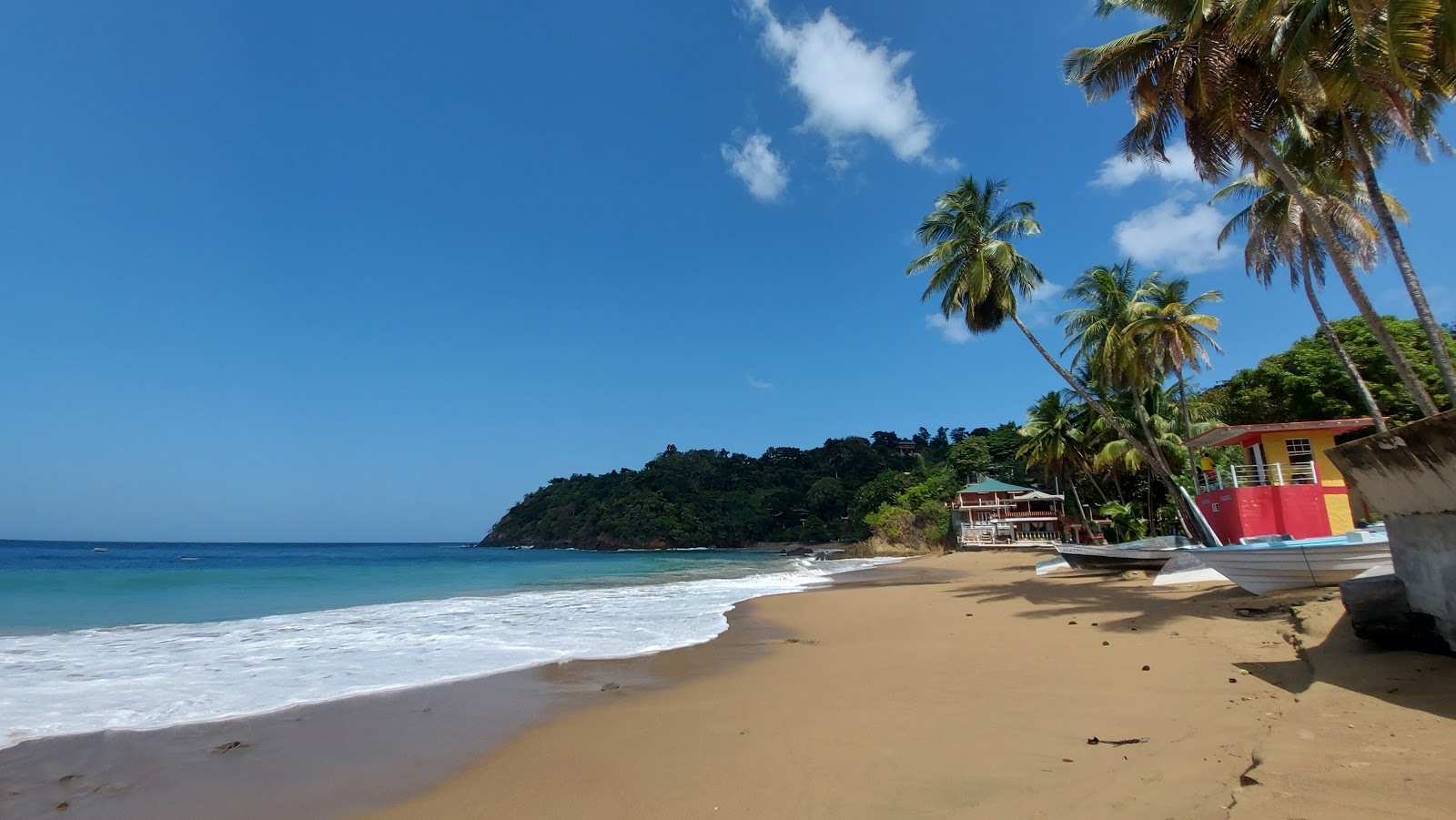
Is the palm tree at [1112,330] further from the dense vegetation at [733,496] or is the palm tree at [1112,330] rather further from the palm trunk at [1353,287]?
the dense vegetation at [733,496]

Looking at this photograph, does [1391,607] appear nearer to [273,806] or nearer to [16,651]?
[273,806]

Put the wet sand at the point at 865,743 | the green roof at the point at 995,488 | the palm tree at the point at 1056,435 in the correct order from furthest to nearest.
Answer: the green roof at the point at 995,488 < the palm tree at the point at 1056,435 < the wet sand at the point at 865,743

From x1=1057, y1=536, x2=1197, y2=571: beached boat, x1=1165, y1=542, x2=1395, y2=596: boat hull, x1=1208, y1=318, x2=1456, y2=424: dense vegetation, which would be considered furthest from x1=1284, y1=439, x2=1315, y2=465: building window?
x1=1208, y1=318, x2=1456, y2=424: dense vegetation

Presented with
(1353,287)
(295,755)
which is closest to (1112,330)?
(1353,287)

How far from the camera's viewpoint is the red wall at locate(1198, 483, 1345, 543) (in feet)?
45.1

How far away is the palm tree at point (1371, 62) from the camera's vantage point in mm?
7508

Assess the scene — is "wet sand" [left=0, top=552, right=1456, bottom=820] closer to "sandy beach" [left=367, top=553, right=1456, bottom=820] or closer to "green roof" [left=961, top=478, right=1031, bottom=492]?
"sandy beach" [left=367, top=553, right=1456, bottom=820]

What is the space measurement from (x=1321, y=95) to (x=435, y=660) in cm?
1523

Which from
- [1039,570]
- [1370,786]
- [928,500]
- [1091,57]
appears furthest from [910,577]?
[928,500]

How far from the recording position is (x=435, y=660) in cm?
888

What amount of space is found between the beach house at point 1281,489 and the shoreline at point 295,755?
527 inches

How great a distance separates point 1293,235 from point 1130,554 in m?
7.74

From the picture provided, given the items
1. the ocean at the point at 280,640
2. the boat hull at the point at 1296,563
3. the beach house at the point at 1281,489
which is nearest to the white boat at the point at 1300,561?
the boat hull at the point at 1296,563

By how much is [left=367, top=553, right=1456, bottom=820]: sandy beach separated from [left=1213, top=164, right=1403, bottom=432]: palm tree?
9215 mm
